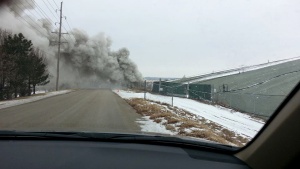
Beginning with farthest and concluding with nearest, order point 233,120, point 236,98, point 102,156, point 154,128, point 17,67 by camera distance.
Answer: point 17,67 < point 236,98 < point 233,120 < point 154,128 < point 102,156

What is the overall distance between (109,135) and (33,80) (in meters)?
41.9

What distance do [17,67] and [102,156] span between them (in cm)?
3605

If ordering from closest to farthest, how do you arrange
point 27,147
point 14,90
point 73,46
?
point 27,147
point 14,90
point 73,46

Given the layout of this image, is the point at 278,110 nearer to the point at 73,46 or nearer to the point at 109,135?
the point at 109,135

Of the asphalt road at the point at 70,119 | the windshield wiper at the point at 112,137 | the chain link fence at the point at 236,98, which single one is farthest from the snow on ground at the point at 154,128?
the windshield wiper at the point at 112,137

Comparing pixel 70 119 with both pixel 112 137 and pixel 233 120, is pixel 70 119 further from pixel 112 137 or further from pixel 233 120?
pixel 112 137

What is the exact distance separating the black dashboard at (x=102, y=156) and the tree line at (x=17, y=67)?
1257 inches

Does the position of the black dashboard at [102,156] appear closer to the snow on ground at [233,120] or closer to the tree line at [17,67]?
the snow on ground at [233,120]

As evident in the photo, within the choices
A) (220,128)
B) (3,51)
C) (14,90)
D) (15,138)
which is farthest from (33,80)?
(15,138)

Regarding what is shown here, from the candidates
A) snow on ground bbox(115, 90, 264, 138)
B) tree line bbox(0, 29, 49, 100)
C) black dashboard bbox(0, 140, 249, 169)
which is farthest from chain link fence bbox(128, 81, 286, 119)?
tree line bbox(0, 29, 49, 100)

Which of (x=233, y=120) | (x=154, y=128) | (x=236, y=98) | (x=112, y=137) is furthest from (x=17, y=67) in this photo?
(x=112, y=137)

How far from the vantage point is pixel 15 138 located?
315cm

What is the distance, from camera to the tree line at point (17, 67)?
111 feet

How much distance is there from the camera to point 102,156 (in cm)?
273
